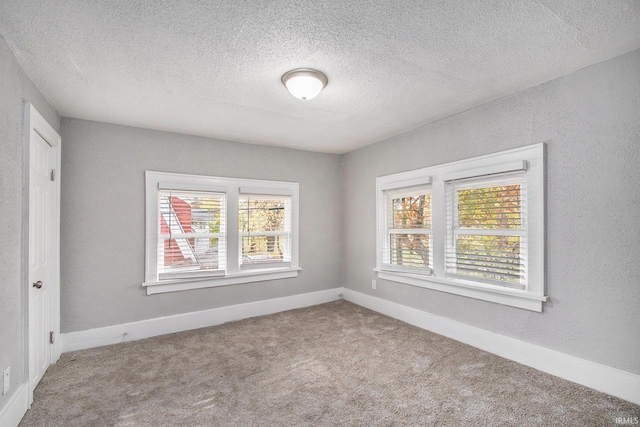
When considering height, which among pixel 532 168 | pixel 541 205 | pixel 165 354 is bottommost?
pixel 165 354

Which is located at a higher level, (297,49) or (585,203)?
(297,49)

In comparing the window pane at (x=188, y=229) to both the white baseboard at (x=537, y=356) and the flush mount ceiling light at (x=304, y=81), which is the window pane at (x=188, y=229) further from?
the white baseboard at (x=537, y=356)

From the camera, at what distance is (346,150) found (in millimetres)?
4926

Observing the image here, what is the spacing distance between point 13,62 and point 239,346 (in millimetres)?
2920

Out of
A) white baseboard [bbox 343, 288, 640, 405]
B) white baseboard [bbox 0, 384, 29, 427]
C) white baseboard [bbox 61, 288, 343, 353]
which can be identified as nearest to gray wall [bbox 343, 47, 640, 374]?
white baseboard [bbox 343, 288, 640, 405]

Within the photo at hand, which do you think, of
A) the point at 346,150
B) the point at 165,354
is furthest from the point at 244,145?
the point at 165,354

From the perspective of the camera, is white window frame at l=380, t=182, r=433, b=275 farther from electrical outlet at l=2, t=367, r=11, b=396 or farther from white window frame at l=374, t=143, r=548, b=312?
electrical outlet at l=2, t=367, r=11, b=396

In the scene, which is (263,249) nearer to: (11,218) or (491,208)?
(11,218)

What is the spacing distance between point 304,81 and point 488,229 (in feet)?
7.30

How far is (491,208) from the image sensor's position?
312cm

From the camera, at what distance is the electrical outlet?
190 centimetres

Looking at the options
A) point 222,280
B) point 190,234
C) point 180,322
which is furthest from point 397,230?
point 180,322

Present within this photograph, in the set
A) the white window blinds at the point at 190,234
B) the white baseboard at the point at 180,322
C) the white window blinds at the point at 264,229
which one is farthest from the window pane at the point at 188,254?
the white baseboard at the point at 180,322

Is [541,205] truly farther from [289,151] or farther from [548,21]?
[289,151]
